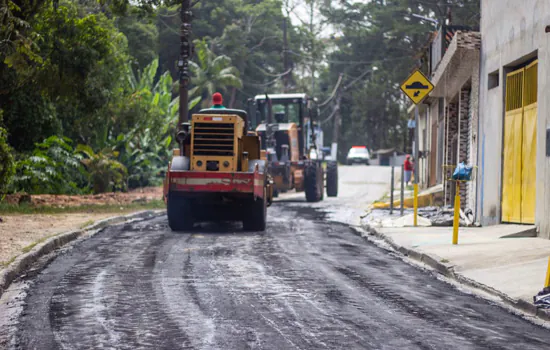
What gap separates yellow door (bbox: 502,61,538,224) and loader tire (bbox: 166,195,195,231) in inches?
256

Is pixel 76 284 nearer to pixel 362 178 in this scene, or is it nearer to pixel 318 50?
pixel 362 178

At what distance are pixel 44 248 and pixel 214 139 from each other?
5.09 m

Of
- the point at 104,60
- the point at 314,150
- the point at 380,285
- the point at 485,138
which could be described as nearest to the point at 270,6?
the point at 314,150

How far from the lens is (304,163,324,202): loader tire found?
2933 cm

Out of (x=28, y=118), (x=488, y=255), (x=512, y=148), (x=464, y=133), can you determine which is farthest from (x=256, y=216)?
(x=28, y=118)

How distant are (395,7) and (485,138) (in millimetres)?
50365

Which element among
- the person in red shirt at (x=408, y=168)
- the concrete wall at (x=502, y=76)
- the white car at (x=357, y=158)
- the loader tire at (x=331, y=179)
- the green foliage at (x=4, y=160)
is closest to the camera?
the concrete wall at (x=502, y=76)

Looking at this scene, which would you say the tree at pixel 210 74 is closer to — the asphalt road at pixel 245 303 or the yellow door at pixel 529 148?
the yellow door at pixel 529 148

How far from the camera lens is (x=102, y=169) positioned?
1081 inches

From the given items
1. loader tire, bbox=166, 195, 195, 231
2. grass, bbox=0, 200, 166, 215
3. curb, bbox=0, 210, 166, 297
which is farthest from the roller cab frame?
grass, bbox=0, 200, 166, 215

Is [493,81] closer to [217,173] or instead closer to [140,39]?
[217,173]

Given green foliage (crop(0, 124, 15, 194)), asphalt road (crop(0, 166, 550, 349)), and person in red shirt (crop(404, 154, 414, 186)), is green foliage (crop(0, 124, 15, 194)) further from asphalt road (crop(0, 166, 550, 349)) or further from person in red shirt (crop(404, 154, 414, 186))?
person in red shirt (crop(404, 154, 414, 186))

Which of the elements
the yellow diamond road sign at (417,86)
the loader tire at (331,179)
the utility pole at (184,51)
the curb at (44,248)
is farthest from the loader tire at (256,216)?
the loader tire at (331,179)

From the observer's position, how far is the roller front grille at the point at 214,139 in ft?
58.1
